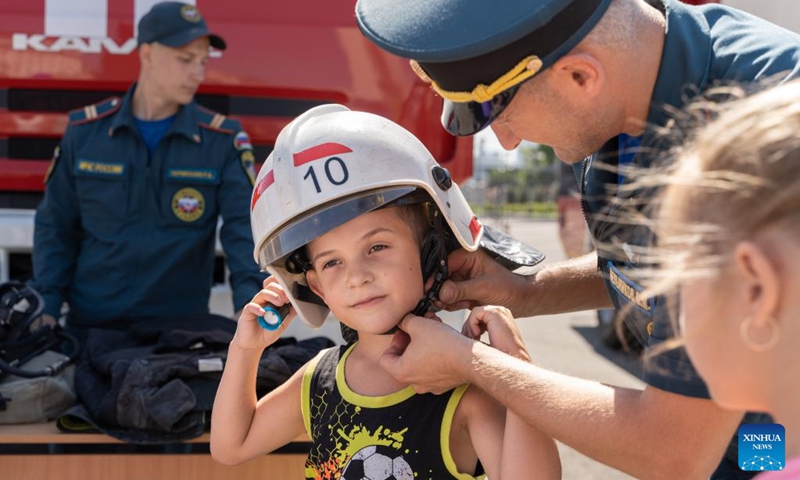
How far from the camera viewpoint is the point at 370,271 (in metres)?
1.96

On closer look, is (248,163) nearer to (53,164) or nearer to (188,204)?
(188,204)

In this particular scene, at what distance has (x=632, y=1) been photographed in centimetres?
178

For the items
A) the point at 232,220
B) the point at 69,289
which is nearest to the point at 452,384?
the point at 232,220

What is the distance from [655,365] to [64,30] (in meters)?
2.90

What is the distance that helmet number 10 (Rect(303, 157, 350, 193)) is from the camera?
6.46ft

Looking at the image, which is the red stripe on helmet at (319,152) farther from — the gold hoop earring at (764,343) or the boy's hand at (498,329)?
the gold hoop earring at (764,343)

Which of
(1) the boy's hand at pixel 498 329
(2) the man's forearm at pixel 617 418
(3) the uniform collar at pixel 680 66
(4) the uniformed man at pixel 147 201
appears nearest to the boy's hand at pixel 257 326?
(1) the boy's hand at pixel 498 329

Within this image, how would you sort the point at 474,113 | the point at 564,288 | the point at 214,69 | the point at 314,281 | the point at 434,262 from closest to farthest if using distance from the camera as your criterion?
the point at 474,113 → the point at 434,262 → the point at 314,281 → the point at 564,288 → the point at 214,69

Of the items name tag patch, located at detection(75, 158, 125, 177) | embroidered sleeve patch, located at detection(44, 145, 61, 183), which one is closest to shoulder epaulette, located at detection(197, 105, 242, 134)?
name tag patch, located at detection(75, 158, 125, 177)

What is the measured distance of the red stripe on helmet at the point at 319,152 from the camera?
2.00 m

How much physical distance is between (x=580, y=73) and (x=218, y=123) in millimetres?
2123

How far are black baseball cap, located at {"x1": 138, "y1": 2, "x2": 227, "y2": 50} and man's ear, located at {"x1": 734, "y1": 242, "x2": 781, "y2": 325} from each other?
2832 millimetres

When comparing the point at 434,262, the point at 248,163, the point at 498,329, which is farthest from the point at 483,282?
the point at 248,163

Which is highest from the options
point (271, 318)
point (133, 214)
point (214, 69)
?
point (271, 318)
